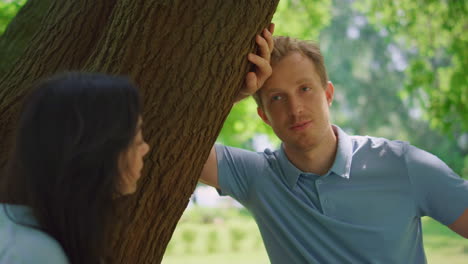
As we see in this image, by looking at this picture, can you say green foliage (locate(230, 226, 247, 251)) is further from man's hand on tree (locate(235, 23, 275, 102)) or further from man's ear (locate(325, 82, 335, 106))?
man's hand on tree (locate(235, 23, 275, 102))

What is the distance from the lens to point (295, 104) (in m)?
3.47

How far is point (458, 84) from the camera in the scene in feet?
37.9

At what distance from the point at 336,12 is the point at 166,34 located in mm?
43944

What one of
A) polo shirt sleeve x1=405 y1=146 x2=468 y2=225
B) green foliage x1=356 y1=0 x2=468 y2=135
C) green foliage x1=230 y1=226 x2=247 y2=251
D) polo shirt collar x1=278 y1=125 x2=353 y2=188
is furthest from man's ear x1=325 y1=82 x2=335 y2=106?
green foliage x1=230 y1=226 x2=247 y2=251

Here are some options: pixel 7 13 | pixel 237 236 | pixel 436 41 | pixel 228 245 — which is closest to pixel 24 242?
pixel 7 13

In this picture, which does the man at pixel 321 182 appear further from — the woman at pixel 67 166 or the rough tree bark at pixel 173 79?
the woman at pixel 67 166

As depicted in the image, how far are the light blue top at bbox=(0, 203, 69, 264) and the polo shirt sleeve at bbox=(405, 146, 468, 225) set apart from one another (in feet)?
6.48

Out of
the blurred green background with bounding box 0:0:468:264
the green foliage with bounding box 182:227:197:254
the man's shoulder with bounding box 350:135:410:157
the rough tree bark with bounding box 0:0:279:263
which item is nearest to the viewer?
the rough tree bark with bounding box 0:0:279:263

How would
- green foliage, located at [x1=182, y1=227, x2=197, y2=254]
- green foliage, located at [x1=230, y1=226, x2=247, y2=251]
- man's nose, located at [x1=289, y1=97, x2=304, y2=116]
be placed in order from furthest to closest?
green foliage, located at [x1=230, y1=226, x2=247, y2=251], green foliage, located at [x1=182, y1=227, x2=197, y2=254], man's nose, located at [x1=289, y1=97, x2=304, y2=116]

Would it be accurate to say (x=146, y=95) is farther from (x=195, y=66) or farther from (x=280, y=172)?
(x=280, y=172)

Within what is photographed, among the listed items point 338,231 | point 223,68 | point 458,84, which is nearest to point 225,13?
point 223,68

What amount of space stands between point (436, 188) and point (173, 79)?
1476 mm

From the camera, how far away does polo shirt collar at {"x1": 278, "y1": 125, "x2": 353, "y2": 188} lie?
3.40 metres

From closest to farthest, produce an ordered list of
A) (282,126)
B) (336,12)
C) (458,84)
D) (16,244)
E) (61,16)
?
(16,244) → (61,16) → (282,126) → (458,84) → (336,12)
